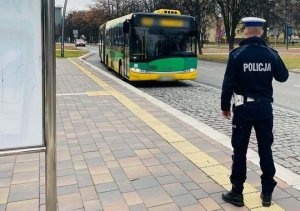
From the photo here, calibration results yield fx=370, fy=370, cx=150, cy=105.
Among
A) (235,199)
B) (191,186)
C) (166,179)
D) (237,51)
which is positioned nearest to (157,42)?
(166,179)

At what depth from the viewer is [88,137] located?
613 centimetres

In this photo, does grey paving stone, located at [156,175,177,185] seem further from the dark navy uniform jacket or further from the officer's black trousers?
the dark navy uniform jacket

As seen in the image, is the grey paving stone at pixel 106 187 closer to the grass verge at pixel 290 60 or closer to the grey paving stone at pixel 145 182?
the grey paving stone at pixel 145 182

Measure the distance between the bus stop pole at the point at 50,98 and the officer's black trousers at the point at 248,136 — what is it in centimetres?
176

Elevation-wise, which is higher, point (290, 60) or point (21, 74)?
point (290, 60)

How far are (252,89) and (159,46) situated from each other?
34.2 ft

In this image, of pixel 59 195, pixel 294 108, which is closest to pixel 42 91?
pixel 59 195

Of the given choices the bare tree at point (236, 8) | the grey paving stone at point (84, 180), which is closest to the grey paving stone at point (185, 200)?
the grey paving stone at point (84, 180)

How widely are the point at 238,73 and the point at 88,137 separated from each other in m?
3.31

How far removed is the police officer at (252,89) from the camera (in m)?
3.47

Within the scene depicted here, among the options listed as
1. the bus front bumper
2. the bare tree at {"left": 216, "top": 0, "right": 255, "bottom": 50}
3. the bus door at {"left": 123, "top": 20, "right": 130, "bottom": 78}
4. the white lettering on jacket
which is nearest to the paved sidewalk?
the white lettering on jacket

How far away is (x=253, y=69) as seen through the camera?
3.46 m

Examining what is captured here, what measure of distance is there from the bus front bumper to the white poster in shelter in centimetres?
1094

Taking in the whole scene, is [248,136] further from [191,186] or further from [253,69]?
[191,186]
